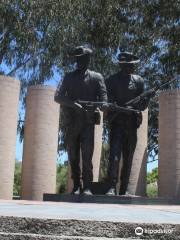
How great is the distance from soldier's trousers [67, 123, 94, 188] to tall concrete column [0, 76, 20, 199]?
236 inches

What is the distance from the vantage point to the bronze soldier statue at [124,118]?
1002 centimetres

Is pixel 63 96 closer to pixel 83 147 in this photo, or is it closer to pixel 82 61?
pixel 82 61

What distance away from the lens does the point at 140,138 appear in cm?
1688

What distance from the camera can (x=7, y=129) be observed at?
614 inches

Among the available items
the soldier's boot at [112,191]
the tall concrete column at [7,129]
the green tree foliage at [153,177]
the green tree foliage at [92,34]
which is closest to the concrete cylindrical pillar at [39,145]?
the tall concrete column at [7,129]

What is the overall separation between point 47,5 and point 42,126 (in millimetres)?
9084

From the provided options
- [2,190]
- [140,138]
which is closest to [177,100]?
[140,138]

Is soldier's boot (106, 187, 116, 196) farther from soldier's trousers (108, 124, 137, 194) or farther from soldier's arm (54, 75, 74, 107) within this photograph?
soldier's arm (54, 75, 74, 107)

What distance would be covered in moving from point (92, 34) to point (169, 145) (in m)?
11.1

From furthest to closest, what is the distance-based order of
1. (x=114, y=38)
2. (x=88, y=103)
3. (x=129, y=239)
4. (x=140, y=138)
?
(x=114, y=38) → (x=140, y=138) → (x=88, y=103) → (x=129, y=239)

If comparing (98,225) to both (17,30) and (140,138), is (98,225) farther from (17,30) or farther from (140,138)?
(17,30)

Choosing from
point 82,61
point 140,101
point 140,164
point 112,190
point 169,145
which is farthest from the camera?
point 140,164

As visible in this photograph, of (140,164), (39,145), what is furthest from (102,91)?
(140,164)

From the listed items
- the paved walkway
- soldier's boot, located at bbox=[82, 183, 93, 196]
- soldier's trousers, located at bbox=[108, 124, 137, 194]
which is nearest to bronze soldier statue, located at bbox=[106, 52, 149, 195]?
soldier's trousers, located at bbox=[108, 124, 137, 194]
